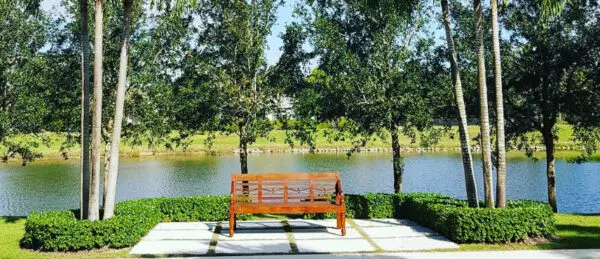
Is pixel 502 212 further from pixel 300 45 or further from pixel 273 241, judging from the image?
pixel 300 45

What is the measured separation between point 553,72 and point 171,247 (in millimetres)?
13865

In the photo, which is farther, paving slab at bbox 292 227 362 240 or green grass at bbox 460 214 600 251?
paving slab at bbox 292 227 362 240

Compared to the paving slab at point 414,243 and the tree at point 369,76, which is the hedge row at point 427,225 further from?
the tree at point 369,76

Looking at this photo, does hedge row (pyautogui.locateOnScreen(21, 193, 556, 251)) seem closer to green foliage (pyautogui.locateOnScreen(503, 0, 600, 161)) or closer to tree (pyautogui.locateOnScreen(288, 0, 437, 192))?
tree (pyautogui.locateOnScreen(288, 0, 437, 192))

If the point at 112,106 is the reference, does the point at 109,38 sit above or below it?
above

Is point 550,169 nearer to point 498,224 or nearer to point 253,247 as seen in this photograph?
point 498,224

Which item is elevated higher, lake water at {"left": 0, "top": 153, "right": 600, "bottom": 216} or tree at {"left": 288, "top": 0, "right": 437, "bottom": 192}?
tree at {"left": 288, "top": 0, "right": 437, "bottom": 192}

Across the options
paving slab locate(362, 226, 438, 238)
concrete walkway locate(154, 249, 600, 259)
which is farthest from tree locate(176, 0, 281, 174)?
concrete walkway locate(154, 249, 600, 259)

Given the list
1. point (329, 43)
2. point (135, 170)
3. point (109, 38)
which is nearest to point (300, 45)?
point (329, 43)

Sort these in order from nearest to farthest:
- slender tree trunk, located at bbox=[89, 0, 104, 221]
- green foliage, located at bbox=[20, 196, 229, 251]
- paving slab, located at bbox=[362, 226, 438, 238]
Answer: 1. green foliage, located at bbox=[20, 196, 229, 251]
2. slender tree trunk, located at bbox=[89, 0, 104, 221]
3. paving slab, located at bbox=[362, 226, 438, 238]

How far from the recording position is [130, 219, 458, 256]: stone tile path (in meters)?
11.2

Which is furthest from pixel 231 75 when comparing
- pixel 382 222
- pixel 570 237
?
pixel 570 237

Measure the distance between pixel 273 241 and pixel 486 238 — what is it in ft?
15.8

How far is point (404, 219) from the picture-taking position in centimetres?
1542
